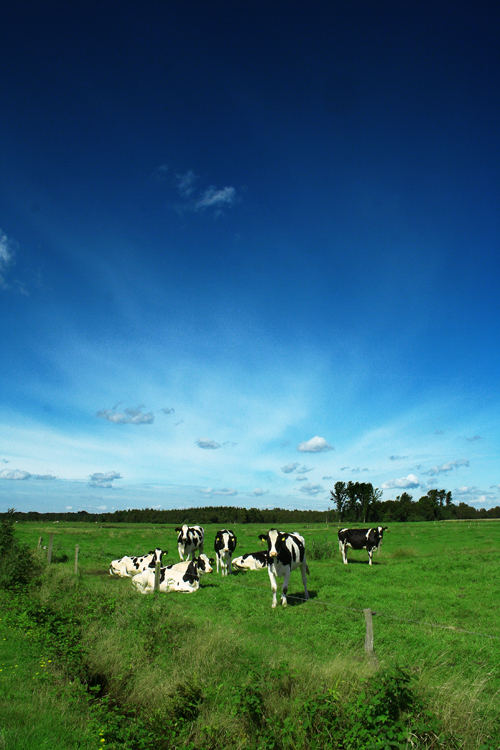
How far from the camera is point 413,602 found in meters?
14.3

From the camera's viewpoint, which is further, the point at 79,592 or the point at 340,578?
the point at 340,578

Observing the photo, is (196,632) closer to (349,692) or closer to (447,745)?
(349,692)

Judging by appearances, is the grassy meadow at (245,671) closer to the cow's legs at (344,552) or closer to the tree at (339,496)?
the cow's legs at (344,552)

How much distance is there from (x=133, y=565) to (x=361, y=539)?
12.4 metres

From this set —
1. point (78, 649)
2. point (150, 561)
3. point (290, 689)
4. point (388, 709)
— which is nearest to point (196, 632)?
point (78, 649)

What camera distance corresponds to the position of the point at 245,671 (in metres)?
7.68

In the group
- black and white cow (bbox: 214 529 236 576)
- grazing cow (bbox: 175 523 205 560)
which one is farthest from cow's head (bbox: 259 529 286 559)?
grazing cow (bbox: 175 523 205 560)

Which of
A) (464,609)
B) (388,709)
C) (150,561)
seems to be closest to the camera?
(388,709)

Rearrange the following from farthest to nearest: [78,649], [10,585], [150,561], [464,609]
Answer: [150,561] → [10,585] → [464,609] → [78,649]

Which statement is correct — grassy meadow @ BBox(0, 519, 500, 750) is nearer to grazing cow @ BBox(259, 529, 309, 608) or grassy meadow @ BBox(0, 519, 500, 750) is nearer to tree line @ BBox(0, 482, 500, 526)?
grazing cow @ BBox(259, 529, 309, 608)

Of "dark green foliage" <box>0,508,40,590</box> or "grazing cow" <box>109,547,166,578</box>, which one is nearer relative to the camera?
"dark green foliage" <box>0,508,40,590</box>

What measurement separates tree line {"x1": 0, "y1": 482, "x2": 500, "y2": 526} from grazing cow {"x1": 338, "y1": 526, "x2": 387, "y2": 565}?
67814 millimetres

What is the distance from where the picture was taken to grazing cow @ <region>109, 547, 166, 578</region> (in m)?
20.2

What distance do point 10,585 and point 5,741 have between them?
12255 mm
